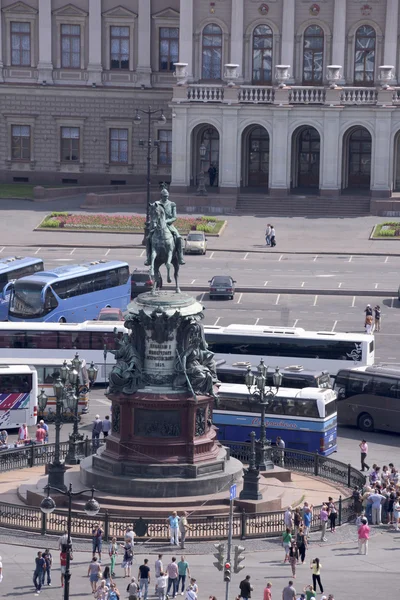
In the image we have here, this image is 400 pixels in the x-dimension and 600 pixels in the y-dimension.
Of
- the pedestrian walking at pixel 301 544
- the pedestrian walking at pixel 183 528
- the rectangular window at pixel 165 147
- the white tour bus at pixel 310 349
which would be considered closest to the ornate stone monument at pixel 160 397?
the pedestrian walking at pixel 183 528

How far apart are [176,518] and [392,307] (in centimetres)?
3615

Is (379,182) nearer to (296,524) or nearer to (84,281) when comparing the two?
(84,281)

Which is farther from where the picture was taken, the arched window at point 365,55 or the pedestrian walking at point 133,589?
the arched window at point 365,55

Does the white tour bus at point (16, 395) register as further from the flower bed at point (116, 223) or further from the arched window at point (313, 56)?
the arched window at point (313, 56)

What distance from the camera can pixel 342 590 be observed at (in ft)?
144

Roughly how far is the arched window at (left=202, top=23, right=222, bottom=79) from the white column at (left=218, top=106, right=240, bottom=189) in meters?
7.33

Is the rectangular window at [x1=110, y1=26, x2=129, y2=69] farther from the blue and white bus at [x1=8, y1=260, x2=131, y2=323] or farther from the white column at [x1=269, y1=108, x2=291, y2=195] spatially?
the blue and white bus at [x1=8, y1=260, x2=131, y2=323]

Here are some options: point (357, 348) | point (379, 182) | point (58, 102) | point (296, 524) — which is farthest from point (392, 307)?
point (58, 102)

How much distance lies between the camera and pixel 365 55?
112562mm

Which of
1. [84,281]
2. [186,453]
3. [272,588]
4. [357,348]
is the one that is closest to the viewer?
[272,588]

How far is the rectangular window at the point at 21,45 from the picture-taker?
11888 centimetres

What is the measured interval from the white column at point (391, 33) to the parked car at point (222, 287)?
34.0m

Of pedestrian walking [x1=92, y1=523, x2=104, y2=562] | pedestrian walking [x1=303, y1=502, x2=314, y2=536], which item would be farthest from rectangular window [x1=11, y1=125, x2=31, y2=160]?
pedestrian walking [x1=92, y1=523, x2=104, y2=562]

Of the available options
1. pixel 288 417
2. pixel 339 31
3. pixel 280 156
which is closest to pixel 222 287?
pixel 288 417
